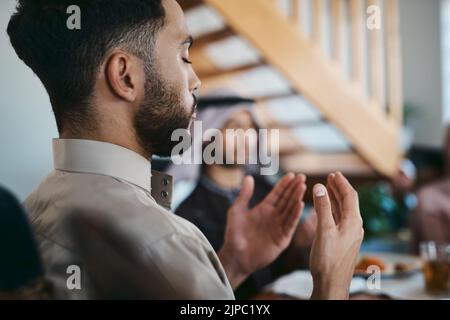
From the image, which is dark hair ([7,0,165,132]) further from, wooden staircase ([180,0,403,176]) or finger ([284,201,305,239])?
wooden staircase ([180,0,403,176])

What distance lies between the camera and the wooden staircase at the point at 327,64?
2232 mm

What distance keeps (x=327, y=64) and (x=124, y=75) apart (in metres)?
2.08

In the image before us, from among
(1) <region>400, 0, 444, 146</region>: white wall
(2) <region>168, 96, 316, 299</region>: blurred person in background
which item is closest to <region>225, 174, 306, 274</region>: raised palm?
(2) <region>168, 96, 316, 299</region>: blurred person in background

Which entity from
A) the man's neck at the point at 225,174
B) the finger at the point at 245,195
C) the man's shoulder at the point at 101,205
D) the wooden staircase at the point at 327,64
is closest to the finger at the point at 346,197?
the man's shoulder at the point at 101,205

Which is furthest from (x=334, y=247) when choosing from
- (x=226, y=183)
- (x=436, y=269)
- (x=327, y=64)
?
(x=327, y=64)

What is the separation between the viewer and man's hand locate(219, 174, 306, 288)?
810 mm

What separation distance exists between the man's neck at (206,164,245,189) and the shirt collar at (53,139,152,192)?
1009 mm

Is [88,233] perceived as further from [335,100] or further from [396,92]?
[396,92]

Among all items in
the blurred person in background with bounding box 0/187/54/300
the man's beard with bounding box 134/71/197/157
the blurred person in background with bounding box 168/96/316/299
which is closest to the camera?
the blurred person in background with bounding box 0/187/54/300

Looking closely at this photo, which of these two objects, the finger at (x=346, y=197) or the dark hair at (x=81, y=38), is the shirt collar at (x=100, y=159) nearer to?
the dark hair at (x=81, y=38)

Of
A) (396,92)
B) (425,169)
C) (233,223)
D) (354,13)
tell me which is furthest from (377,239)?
(233,223)

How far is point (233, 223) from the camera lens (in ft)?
2.82

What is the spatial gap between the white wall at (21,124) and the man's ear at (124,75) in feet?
0.32

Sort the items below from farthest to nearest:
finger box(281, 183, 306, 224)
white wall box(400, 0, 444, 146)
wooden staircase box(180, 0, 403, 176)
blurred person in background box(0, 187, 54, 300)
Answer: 1. white wall box(400, 0, 444, 146)
2. wooden staircase box(180, 0, 403, 176)
3. finger box(281, 183, 306, 224)
4. blurred person in background box(0, 187, 54, 300)
